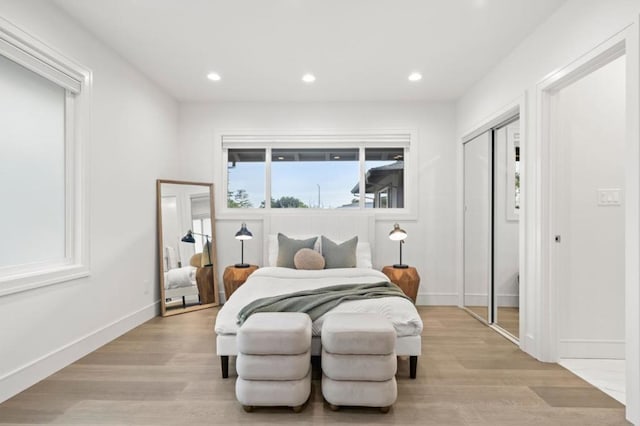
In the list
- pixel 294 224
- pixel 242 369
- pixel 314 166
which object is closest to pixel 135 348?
pixel 242 369

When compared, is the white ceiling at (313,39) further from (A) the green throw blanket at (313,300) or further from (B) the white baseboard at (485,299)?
(B) the white baseboard at (485,299)

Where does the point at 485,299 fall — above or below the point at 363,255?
below

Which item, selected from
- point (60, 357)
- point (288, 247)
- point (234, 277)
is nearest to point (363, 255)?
point (288, 247)

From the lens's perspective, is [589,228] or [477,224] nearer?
[589,228]

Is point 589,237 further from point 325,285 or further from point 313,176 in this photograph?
point 313,176

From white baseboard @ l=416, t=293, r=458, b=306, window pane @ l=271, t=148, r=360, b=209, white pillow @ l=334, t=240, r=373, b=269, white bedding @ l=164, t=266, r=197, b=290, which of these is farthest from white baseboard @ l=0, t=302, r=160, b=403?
white baseboard @ l=416, t=293, r=458, b=306

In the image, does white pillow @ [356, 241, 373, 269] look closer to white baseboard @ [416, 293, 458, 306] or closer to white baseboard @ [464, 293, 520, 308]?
white baseboard @ [416, 293, 458, 306]

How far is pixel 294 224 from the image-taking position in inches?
187

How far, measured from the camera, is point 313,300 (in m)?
2.68

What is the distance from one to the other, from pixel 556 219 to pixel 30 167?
12.7ft

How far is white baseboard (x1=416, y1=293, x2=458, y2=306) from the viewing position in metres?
4.75

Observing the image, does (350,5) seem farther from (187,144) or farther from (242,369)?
(187,144)

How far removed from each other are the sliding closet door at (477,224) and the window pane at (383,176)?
0.85 m

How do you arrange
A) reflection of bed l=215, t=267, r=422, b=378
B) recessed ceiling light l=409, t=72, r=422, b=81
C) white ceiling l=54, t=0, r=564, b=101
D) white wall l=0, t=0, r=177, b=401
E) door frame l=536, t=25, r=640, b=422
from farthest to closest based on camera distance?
1. recessed ceiling light l=409, t=72, r=422, b=81
2. white ceiling l=54, t=0, r=564, b=101
3. reflection of bed l=215, t=267, r=422, b=378
4. white wall l=0, t=0, r=177, b=401
5. door frame l=536, t=25, r=640, b=422
